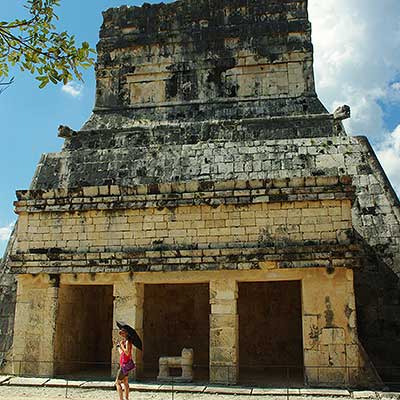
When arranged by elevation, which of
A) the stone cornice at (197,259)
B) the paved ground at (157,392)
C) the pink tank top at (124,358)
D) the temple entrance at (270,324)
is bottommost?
the paved ground at (157,392)

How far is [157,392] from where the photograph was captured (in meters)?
10.8

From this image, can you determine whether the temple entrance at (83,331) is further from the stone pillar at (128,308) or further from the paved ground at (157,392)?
the paved ground at (157,392)

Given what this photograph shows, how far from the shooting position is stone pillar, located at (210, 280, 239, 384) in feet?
37.1

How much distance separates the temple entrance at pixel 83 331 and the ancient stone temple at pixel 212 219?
63mm

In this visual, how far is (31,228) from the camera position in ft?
42.6

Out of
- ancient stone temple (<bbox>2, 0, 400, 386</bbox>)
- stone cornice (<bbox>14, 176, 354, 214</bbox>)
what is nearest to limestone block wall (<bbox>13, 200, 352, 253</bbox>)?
ancient stone temple (<bbox>2, 0, 400, 386</bbox>)

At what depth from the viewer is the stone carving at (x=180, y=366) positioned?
11789 mm

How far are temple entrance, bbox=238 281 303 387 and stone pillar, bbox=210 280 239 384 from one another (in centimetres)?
366

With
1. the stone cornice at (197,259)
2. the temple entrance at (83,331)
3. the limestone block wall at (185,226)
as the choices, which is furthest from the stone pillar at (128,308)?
the limestone block wall at (185,226)

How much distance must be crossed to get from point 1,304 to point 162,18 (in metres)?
10.3

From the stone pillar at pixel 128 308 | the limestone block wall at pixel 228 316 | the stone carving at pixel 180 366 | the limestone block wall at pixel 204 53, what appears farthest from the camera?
the limestone block wall at pixel 204 53

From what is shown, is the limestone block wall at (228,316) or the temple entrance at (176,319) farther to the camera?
the temple entrance at (176,319)

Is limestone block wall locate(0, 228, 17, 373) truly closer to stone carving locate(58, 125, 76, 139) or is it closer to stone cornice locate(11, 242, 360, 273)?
stone cornice locate(11, 242, 360, 273)

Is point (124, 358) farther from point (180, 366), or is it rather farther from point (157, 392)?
point (180, 366)
